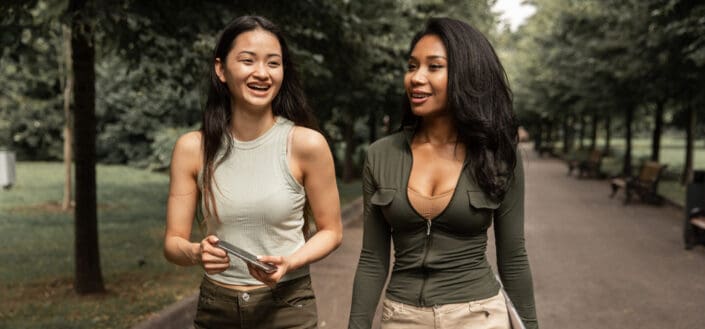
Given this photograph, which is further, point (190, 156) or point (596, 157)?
point (596, 157)

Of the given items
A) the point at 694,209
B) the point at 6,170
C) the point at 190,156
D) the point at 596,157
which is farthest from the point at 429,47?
the point at 596,157

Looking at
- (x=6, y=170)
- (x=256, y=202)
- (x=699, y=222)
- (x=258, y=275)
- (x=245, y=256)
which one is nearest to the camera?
(x=245, y=256)

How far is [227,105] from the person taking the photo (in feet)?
7.90

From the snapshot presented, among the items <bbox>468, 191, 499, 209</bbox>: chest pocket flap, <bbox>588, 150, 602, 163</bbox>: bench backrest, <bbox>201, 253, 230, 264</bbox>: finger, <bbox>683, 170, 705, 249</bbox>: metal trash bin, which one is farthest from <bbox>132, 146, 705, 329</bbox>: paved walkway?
<bbox>588, 150, 602, 163</bbox>: bench backrest

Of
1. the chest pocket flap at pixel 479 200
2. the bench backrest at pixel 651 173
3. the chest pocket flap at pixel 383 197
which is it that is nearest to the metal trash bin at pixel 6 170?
the bench backrest at pixel 651 173

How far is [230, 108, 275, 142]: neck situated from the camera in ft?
7.67

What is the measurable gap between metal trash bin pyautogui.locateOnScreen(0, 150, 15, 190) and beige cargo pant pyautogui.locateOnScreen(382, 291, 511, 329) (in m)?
18.7

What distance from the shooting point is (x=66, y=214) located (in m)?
13.8

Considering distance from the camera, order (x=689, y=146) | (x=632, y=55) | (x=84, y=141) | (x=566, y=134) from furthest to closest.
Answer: (x=566, y=134)
(x=689, y=146)
(x=632, y=55)
(x=84, y=141)

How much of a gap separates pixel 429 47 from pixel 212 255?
976 millimetres

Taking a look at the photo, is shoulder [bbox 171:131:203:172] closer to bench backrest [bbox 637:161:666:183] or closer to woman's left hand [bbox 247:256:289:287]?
woman's left hand [bbox 247:256:289:287]

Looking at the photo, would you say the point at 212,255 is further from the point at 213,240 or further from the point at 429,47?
the point at 429,47

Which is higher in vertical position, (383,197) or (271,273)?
(383,197)

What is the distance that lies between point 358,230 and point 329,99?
18.2 feet
